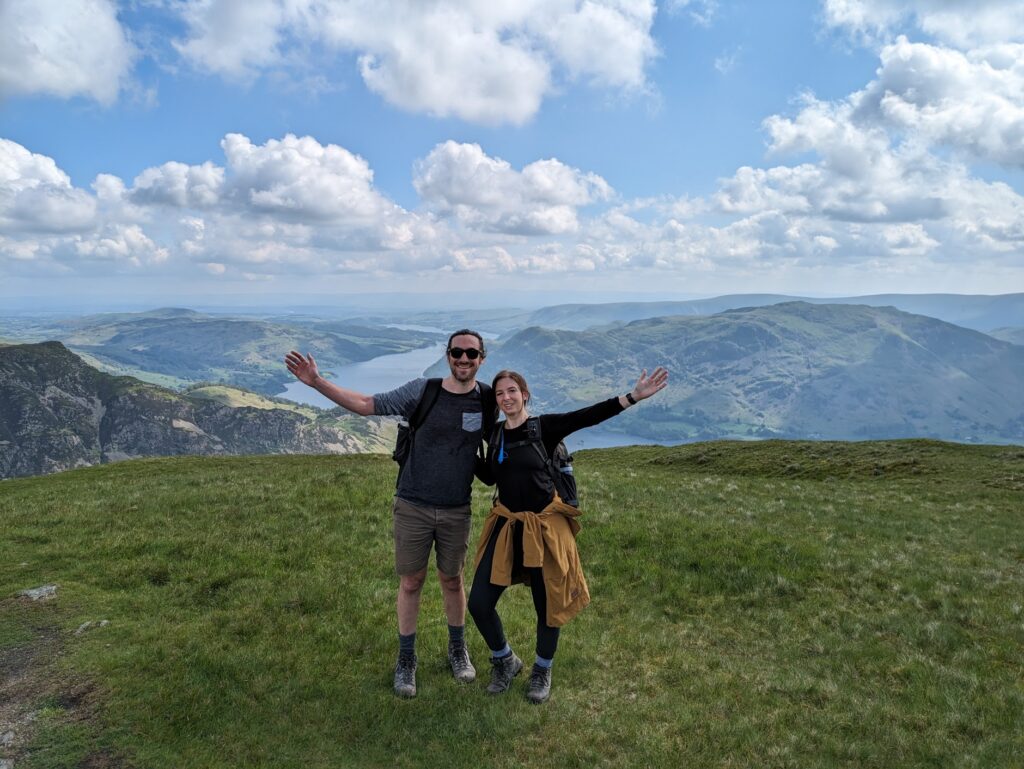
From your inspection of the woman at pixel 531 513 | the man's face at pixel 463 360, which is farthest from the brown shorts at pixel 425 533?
the man's face at pixel 463 360

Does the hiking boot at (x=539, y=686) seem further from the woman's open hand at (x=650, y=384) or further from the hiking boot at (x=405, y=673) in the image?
the woman's open hand at (x=650, y=384)

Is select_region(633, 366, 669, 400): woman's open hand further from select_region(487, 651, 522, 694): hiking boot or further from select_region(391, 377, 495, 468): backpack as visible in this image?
select_region(487, 651, 522, 694): hiking boot

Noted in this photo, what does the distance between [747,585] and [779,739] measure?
5624mm

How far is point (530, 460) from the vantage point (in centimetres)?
763

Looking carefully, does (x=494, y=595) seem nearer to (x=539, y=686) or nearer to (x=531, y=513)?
(x=531, y=513)

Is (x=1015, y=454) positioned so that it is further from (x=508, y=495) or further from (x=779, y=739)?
(x=508, y=495)

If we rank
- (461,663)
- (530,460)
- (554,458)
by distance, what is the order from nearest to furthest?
1. (530,460)
2. (554,458)
3. (461,663)

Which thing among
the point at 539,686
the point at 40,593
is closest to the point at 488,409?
the point at 539,686

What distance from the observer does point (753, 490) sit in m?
24.4

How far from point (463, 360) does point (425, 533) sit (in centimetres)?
263

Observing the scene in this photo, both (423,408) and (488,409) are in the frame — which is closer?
(423,408)

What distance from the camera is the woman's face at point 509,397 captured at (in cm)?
750

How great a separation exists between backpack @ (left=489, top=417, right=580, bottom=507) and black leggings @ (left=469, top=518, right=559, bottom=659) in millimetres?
830

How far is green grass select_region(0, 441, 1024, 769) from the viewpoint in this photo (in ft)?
24.3
